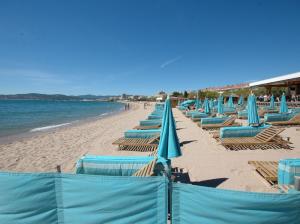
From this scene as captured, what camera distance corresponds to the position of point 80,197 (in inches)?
110

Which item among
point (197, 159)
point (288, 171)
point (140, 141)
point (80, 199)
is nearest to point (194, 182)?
point (197, 159)

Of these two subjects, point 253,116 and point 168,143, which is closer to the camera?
point 168,143

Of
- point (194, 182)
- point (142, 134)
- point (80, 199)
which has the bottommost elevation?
point (194, 182)

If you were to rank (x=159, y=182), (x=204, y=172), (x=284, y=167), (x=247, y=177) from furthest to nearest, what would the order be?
1. (x=204, y=172)
2. (x=247, y=177)
3. (x=284, y=167)
4. (x=159, y=182)

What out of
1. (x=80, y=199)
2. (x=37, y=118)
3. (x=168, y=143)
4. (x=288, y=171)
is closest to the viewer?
(x=80, y=199)

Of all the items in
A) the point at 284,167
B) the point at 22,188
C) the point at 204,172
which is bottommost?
the point at 204,172

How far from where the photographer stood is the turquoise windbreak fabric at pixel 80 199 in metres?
2.72

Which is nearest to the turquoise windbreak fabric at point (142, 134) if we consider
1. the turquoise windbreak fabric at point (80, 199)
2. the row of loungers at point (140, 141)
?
the row of loungers at point (140, 141)

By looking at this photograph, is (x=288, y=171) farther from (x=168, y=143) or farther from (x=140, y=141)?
(x=140, y=141)

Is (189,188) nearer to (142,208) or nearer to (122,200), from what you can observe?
(142,208)

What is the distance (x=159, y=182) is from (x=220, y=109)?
62.0 ft

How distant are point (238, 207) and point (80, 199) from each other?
6.27ft

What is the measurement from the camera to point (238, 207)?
2.40 m

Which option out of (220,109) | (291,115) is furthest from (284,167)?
(220,109)
